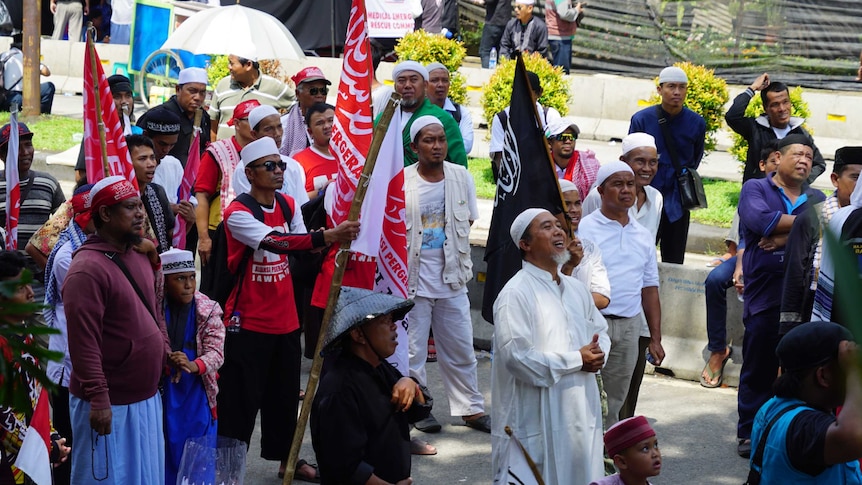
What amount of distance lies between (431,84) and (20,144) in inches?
142

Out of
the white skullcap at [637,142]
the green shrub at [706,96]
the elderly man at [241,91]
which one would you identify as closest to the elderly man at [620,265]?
the white skullcap at [637,142]

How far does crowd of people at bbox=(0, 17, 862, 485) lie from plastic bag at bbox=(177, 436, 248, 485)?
18cm

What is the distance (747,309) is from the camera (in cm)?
755

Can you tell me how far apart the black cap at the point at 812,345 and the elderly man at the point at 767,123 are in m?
5.64

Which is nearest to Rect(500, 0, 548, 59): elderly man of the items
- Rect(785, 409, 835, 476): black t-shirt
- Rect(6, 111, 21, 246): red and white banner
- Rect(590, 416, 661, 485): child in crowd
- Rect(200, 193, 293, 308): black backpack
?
Rect(200, 193, 293, 308): black backpack

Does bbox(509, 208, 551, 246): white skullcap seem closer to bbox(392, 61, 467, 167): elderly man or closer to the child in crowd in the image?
the child in crowd

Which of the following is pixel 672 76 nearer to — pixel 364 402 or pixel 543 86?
pixel 543 86

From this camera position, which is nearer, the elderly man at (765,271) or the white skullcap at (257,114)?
the elderly man at (765,271)

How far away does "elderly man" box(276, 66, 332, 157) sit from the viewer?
9047 mm

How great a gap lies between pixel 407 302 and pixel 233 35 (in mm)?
6597

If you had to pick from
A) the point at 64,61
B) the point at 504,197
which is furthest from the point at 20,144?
the point at 64,61

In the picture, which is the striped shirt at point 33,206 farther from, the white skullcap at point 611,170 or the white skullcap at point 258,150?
the white skullcap at point 611,170

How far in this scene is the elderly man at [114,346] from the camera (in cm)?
513

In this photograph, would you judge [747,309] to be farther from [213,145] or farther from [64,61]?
[64,61]
